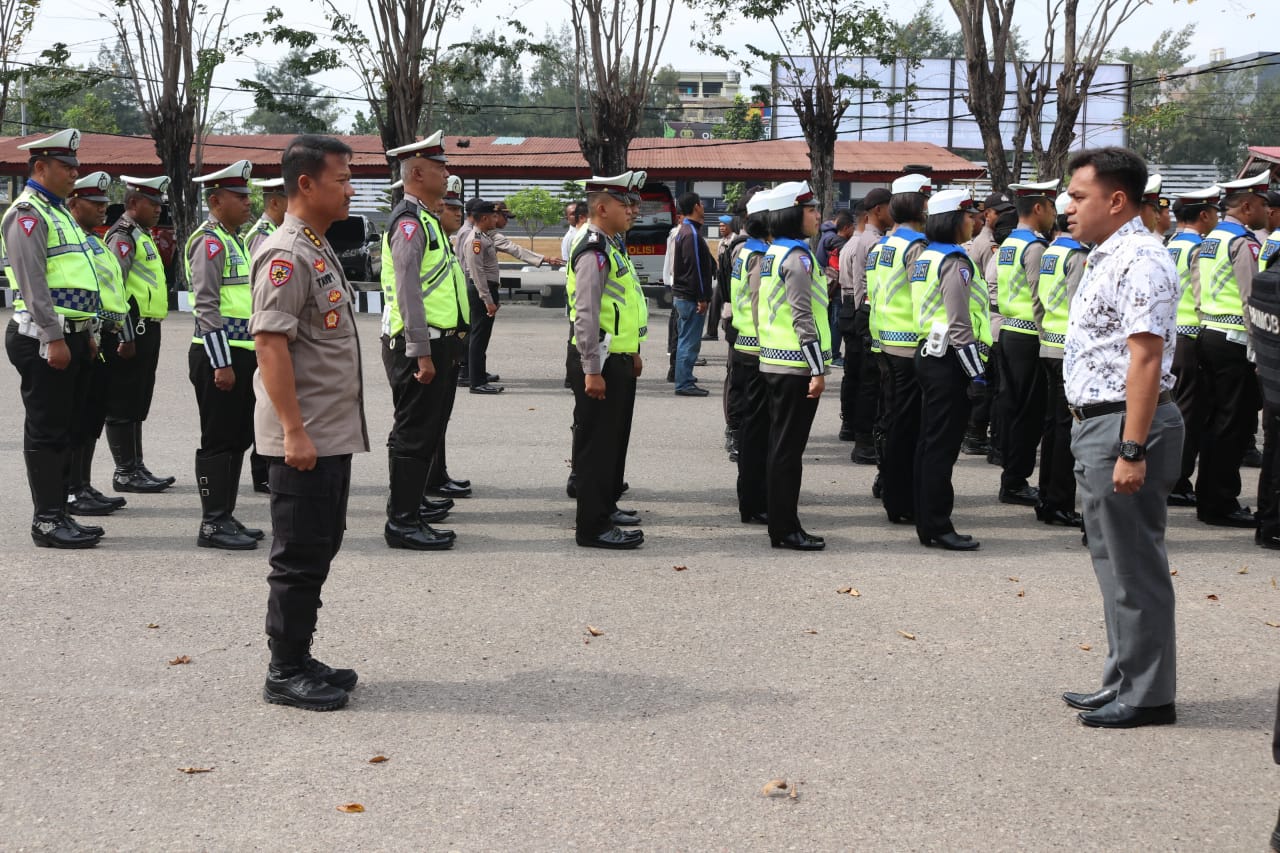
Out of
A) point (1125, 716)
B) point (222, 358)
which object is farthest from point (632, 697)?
point (222, 358)

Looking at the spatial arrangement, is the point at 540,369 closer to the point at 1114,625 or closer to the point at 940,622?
the point at 940,622

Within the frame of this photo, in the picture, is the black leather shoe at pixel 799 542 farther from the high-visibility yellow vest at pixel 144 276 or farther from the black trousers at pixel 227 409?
the high-visibility yellow vest at pixel 144 276

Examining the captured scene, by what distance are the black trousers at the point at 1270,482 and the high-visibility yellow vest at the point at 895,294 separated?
2.11 meters

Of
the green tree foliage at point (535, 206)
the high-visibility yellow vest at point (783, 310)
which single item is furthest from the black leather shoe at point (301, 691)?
the green tree foliage at point (535, 206)

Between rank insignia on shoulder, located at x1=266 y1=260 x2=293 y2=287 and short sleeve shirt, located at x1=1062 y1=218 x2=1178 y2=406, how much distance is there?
288 cm

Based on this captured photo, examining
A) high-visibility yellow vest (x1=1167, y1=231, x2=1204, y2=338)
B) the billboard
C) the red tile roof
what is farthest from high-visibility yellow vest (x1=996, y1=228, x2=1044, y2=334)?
the billboard

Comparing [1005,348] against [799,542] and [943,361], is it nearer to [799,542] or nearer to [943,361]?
[943,361]

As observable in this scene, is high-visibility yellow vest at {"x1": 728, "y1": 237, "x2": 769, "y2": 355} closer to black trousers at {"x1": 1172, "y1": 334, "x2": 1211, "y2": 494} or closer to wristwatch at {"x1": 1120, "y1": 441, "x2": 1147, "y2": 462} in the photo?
black trousers at {"x1": 1172, "y1": 334, "x2": 1211, "y2": 494}

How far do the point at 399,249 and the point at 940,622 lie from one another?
11.7 ft

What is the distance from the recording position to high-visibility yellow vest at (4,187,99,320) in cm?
730

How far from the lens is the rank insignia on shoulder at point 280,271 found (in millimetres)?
4797

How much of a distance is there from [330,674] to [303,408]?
1.02 m

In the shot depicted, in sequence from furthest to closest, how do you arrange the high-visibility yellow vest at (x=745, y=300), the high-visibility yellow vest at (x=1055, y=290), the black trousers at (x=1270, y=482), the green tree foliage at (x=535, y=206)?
1. the green tree foliage at (x=535, y=206)
2. the high-visibility yellow vest at (x=745, y=300)
3. the high-visibility yellow vest at (x=1055, y=290)
4. the black trousers at (x=1270, y=482)

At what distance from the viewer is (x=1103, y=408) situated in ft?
15.6
